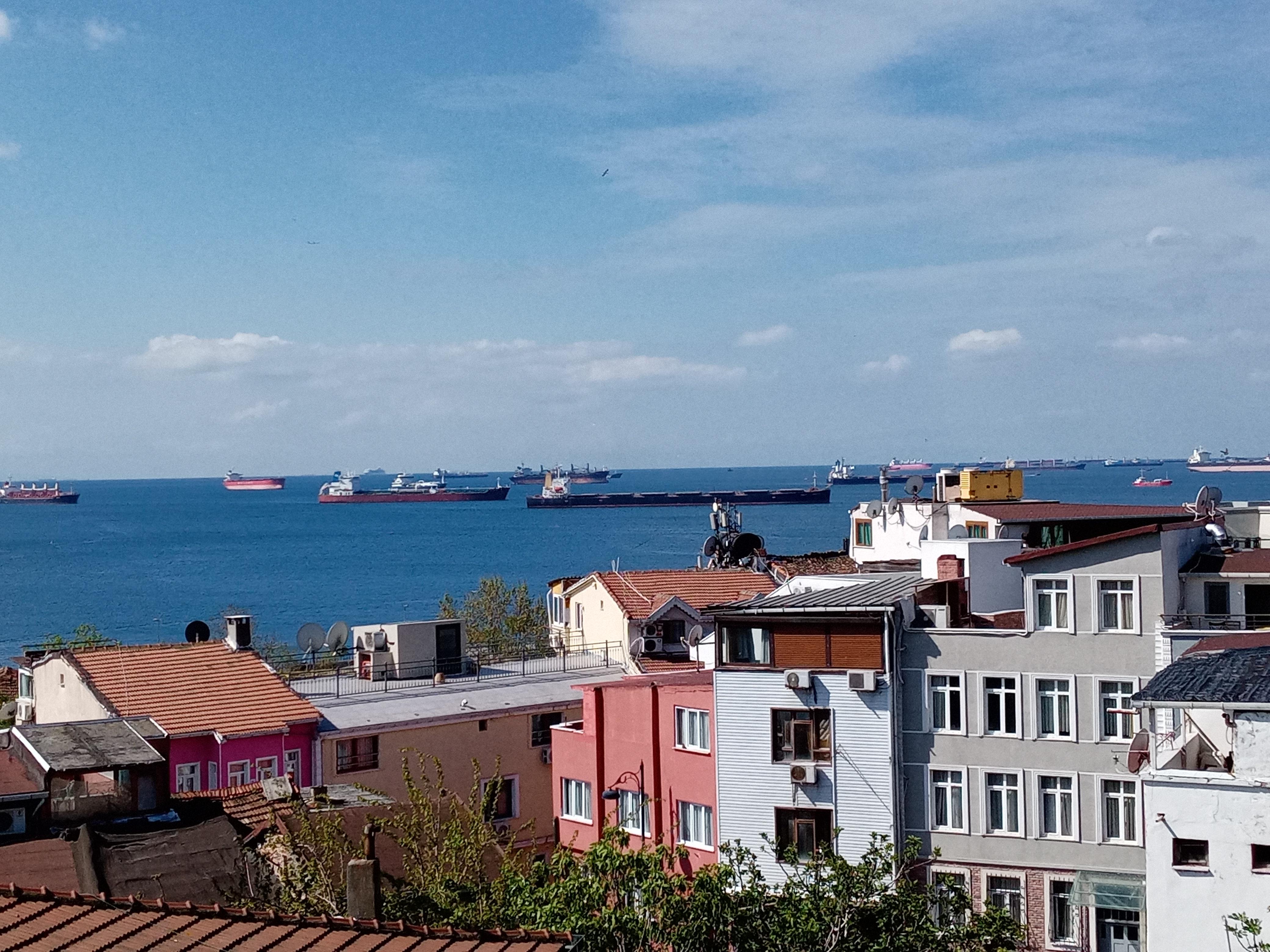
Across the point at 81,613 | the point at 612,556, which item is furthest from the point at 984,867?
the point at 612,556

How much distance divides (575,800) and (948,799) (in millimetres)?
7315

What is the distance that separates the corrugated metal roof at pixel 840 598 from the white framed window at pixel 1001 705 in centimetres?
195

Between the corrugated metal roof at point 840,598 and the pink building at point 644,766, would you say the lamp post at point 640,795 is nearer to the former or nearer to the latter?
the pink building at point 644,766

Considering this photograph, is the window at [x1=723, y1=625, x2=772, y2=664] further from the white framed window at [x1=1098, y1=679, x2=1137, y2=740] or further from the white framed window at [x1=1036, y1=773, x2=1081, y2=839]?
the white framed window at [x1=1098, y1=679, x2=1137, y2=740]

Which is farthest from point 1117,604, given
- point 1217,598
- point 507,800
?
point 507,800

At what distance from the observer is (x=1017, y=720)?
2264 centimetres

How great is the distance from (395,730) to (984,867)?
465 inches

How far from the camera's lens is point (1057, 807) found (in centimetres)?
2239

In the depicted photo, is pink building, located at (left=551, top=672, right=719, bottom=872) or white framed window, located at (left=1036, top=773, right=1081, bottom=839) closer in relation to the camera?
white framed window, located at (left=1036, top=773, right=1081, bottom=839)

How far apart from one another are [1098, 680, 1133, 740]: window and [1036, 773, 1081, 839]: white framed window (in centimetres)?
91

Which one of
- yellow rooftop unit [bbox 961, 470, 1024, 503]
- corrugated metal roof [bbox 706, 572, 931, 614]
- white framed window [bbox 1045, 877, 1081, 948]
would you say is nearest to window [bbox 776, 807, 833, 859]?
corrugated metal roof [bbox 706, 572, 931, 614]

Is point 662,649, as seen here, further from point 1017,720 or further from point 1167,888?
point 1167,888

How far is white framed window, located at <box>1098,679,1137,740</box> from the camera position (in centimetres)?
2209

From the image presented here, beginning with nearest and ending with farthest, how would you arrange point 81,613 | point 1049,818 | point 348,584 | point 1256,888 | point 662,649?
point 1256,888 < point 1049,818 < point 662,649 < point 81,613 < point 348,584
